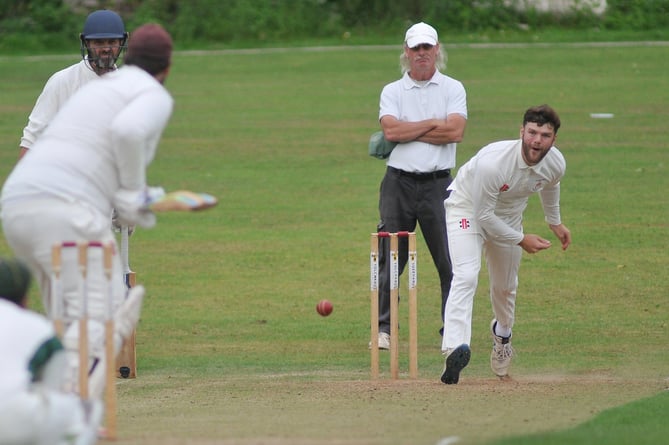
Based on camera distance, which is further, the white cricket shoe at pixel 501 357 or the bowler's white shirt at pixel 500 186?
the white cricket shoe at pixel 501 357

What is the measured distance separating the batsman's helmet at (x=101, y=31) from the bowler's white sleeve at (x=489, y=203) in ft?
8.02

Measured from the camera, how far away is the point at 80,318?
19.6 ft

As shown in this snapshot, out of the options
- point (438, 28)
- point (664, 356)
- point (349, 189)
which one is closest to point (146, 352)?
point (664, 356)

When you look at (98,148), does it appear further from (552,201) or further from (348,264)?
(348,264)

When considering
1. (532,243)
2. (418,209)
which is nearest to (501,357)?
(532,243)

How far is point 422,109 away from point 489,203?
1.67m

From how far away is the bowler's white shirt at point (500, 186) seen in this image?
8602 mm

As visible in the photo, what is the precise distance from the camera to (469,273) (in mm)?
8656

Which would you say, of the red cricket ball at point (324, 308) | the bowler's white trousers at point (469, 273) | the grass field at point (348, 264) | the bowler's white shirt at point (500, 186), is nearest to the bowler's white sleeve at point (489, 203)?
the bowler's white shirt at point (500, 186)

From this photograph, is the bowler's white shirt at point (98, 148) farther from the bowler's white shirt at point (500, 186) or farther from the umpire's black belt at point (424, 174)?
the umpire's black belt at point (424, 174)

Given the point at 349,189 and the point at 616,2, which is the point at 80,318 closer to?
the point at 349,189

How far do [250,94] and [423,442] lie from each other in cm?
1888

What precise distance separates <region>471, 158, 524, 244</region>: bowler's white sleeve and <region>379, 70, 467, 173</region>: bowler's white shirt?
135 centimetres

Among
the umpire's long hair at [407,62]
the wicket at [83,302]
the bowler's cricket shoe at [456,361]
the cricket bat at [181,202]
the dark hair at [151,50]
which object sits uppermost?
the dark hair at [151,50]
